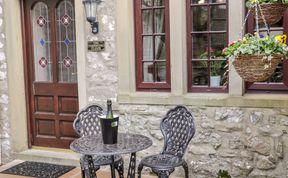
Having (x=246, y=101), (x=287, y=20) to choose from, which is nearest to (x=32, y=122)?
(x=246, y=101)

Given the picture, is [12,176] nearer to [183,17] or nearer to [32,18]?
[32,18]

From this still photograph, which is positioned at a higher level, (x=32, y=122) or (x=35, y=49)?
(x=35, y=49)

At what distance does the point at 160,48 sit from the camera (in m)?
4.65

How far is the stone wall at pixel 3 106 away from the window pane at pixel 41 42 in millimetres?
419

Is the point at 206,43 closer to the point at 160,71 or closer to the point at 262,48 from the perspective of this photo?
the point at 160,71

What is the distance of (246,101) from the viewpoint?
13.7 ft

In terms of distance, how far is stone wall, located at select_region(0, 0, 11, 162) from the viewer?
529cm

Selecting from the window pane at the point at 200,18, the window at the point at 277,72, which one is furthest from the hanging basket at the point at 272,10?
the window pane at the point at 200,18

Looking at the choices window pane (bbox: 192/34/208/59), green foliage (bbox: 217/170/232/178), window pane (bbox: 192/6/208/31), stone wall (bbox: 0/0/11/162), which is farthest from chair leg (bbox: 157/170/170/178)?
stone wall (bbox: 0/0/11/162)

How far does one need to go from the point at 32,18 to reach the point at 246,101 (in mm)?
3184

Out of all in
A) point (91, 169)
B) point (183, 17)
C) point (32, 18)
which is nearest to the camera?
point (91, 169)

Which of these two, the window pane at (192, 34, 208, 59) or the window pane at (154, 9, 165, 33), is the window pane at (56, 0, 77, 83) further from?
the window pane at (192, 34, 208, 59)

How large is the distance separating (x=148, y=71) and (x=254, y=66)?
1880 millimetres

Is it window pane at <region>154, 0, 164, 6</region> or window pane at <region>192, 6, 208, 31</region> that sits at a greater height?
window pane at <region>154, 0, 164, 6</region>
